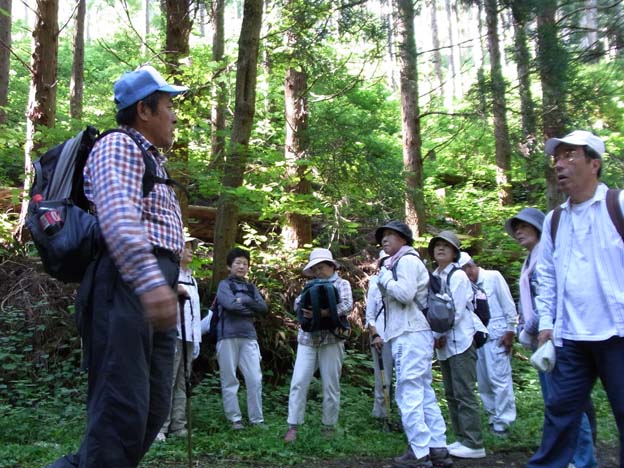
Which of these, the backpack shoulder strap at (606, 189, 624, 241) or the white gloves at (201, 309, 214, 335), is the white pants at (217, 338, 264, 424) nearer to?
the white gloves at (201, 309, 214, 335)

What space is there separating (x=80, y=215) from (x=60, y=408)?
245 inches

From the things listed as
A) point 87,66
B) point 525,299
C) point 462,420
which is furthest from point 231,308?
point 87,66

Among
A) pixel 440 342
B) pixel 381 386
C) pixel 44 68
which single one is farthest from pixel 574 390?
pixel 44 68

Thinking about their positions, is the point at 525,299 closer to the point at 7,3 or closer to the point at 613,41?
the point at 613,41

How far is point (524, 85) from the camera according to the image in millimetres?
9922

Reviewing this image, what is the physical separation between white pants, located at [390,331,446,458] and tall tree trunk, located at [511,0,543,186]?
15.5 ft

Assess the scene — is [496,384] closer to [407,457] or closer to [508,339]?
[508,339]

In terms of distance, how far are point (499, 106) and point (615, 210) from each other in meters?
7.00

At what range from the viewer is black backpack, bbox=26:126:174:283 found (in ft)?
9.09

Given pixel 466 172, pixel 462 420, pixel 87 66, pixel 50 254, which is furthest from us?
pixel 87 66

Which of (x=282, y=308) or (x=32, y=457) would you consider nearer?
(x=32, y=457)

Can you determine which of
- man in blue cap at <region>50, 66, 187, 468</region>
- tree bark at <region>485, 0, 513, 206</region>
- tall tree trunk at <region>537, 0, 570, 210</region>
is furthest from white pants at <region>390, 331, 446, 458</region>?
tree bark at <region>485, 0, 513, 206</region>

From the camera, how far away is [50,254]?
2777 mm

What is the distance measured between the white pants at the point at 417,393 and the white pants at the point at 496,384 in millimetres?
1646
